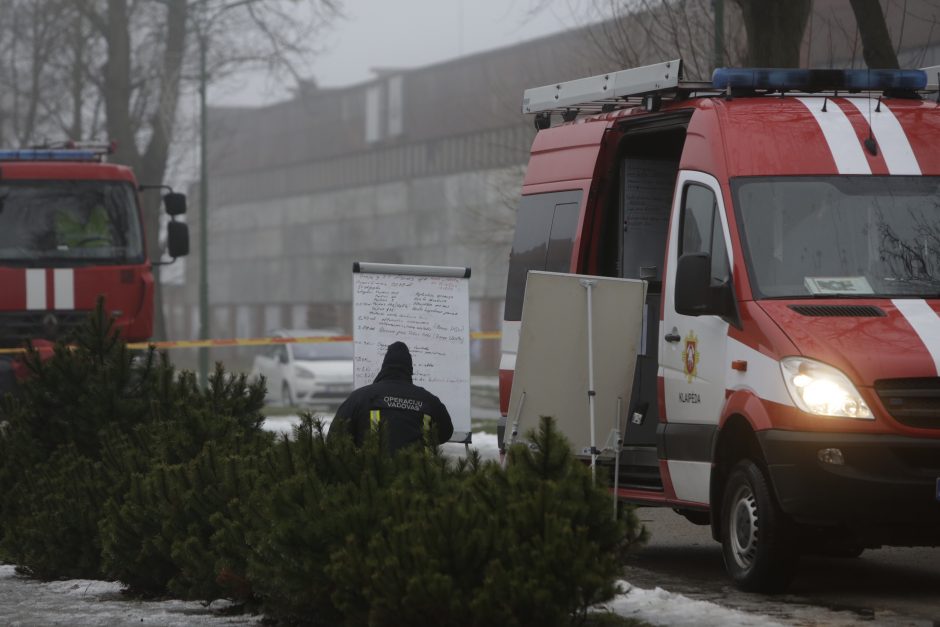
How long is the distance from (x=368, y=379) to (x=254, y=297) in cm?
7343

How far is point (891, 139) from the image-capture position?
10078mm

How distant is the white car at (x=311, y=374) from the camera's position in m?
33.9

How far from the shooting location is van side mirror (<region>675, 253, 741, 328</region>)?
9.53 meters

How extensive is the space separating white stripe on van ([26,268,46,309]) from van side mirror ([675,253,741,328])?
12225 millimetres

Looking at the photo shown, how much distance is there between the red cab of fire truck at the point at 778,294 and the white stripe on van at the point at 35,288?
996 cm

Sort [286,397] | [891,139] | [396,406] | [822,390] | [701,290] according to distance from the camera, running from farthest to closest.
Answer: [286,397] → [891,139] → [396,406] → [701,290] → [822,390]

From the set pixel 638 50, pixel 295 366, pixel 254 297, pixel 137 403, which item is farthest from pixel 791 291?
pixel 254 297

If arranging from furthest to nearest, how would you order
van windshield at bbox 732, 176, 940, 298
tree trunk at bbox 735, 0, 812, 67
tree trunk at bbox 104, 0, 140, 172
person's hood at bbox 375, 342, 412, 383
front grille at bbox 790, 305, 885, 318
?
tree trunk at bbox 104, 0, 140, 172 → tree trunk at bbox 735, 0, 812, 67 → person's hood at bbox 375, 342, 412, 383 → van windshield at bbox 732, 176, 940, 298 → front grille at bbox 790, 305, 885, 318

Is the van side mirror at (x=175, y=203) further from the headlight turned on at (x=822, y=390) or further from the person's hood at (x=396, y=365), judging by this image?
the headlight turned on at (x=822, y=390)

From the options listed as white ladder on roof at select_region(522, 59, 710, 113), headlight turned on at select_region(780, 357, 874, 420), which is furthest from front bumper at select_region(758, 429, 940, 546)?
white ladder on roof at select_region(522, 59, 710, 113)

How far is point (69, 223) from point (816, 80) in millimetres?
11957

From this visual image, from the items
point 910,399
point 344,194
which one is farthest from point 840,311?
point 344,194

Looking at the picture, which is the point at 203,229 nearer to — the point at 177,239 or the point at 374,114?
the point at 177,239

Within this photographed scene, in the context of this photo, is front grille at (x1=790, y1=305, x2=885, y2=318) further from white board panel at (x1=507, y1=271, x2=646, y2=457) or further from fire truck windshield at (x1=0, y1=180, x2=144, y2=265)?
fire truck windshield at (x1=0, y1=180, x2=144, y2=265)
